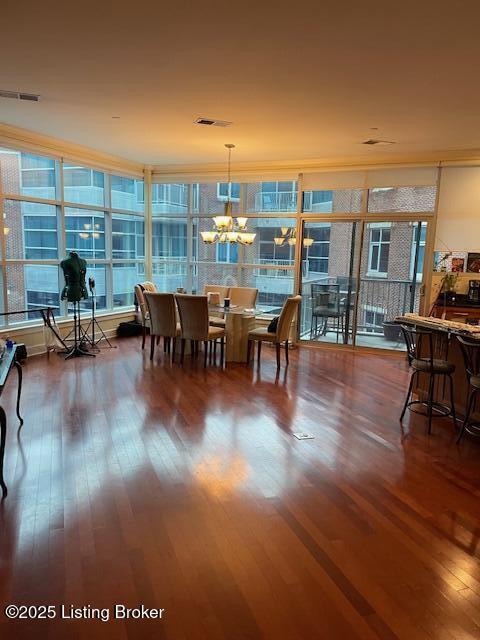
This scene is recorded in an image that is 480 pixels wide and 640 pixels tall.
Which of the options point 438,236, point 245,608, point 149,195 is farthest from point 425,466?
point 149,195

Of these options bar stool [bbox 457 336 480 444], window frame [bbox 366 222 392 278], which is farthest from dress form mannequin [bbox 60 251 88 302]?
bar stool [bbox 457 336 480 444]

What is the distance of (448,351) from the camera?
446 cm

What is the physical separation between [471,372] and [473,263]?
3.35m

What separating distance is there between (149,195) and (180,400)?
5246 mm

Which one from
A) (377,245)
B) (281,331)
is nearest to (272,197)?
(377,245)

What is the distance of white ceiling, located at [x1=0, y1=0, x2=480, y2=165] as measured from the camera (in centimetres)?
271

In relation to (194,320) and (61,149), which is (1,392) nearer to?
(194,320)

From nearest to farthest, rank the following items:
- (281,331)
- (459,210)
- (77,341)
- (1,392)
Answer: (1,392)
(281,331)
(459,210)
(77,341)

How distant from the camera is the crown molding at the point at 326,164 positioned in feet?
21.2

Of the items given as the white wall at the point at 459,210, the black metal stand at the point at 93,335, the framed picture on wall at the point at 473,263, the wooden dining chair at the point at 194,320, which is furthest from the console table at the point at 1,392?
the framed picture on wall at the point at 473,263

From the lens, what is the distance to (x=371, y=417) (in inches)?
174

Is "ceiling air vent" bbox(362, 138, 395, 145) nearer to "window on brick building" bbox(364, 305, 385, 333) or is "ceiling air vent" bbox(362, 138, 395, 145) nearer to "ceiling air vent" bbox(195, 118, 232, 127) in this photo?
"ceiling air vent" bbox(195, 118, 232, 127)

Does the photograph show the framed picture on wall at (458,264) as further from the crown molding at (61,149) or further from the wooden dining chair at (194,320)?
the crown molding at (61,149)

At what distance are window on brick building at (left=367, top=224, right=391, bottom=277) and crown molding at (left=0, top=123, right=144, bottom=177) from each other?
14.7 ft
